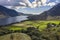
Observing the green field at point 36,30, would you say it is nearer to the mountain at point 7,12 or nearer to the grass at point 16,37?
the grass at point 16,37

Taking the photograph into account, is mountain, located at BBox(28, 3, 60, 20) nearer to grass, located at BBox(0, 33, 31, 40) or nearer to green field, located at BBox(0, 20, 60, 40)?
green field, located at BBox(0, 20, 60, 40)

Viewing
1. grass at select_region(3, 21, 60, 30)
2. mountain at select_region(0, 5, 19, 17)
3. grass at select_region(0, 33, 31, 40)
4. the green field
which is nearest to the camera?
grass at select_region(0, 33, 31, 40)

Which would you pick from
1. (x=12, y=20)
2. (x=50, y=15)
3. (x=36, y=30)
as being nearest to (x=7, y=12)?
(x=12, y=20)

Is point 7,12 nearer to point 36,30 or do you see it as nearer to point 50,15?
point 36,30

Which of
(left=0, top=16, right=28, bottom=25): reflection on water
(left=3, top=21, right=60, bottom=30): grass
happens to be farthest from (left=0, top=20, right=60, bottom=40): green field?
(left=0, top=16, right=28, bottom=25): reflection on water

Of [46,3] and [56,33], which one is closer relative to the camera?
[56,33]

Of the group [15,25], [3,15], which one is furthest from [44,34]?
[3,15]

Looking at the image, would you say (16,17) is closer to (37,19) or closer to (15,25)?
(15,25)

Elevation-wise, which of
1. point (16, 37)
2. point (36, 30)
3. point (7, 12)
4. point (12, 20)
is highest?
point (7, 12)

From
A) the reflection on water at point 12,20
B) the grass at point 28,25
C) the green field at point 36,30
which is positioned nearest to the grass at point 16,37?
the green field at point 36,30

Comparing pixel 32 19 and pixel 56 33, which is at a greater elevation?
pixel 32 19

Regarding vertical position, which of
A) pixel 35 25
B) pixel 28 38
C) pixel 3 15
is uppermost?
pixel 3 15
